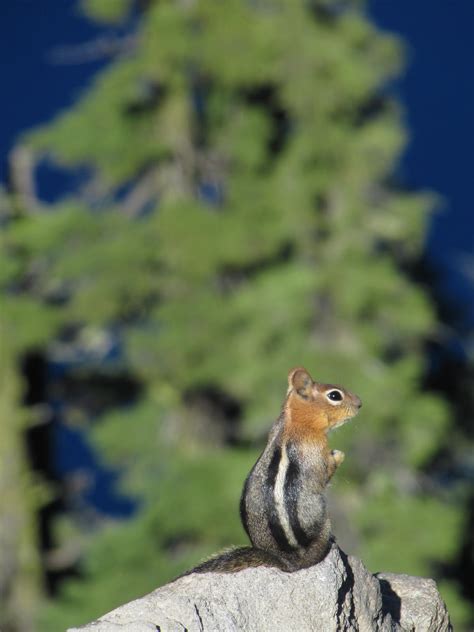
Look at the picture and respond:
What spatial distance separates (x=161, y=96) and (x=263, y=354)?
376cm

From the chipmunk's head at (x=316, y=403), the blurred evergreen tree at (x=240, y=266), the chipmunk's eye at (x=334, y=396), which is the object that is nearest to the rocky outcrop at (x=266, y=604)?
the chipmunk's head at (x=316, y=403)

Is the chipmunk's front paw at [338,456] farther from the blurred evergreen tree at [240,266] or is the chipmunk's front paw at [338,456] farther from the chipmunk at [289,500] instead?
the blurred evergreen tree at [240,266]

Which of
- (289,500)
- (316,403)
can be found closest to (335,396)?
(316,403)

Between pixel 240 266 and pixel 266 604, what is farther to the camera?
pixel 240 266

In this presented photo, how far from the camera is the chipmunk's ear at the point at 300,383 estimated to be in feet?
17.9

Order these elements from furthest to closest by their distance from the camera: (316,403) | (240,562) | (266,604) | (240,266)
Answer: (240,266)
(316,403)
(240,562)
(266,604)

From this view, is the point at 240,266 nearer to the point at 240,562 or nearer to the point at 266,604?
the point at 240,562

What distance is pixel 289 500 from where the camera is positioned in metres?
5.00

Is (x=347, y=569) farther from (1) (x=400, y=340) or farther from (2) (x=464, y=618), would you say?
(1) (x=400, y=340)

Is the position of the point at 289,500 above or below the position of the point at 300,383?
below

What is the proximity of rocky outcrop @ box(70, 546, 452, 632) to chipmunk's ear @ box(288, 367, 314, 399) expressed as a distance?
0.68m

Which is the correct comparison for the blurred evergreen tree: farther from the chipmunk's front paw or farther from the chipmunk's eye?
the chipmunk's front paw

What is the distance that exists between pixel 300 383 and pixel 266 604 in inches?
40.6

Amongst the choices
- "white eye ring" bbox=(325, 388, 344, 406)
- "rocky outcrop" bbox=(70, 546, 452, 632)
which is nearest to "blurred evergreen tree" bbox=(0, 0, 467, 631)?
"white eye ring" bbox=(325, 388, 344, 406)
